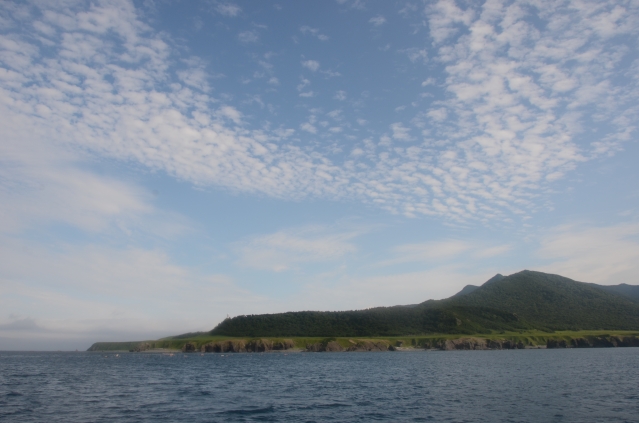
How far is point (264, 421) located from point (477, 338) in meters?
184

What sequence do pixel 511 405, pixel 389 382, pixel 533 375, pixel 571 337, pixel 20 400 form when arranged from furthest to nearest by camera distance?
1. pixel 571 337
2. pixel 533 375
3. pixel 389 382
4. pixel 20 400
5. pixel 511 405

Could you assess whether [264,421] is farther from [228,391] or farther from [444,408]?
[228,391]

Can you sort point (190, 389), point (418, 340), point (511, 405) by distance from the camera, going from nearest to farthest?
point (511, 405), point (190, 389), point (418, 340)

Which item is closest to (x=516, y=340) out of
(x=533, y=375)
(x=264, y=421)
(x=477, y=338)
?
(x=477, y=338)

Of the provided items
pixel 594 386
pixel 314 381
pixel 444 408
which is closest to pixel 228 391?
pixel 314 381

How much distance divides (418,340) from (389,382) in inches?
5705

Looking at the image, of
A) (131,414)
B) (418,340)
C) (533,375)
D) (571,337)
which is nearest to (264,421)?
(131,414)

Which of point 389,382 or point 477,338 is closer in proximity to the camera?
point 389,382

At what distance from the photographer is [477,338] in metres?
196

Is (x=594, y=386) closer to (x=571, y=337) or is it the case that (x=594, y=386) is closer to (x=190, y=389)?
(x=190, y=389)

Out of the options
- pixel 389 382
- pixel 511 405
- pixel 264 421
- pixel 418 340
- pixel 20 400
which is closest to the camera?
pixel 264 421

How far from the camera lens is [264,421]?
114ft

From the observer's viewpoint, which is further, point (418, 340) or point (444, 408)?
point (418, 340)

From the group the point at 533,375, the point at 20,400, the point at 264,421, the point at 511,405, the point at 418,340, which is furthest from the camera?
the point at 418,340
